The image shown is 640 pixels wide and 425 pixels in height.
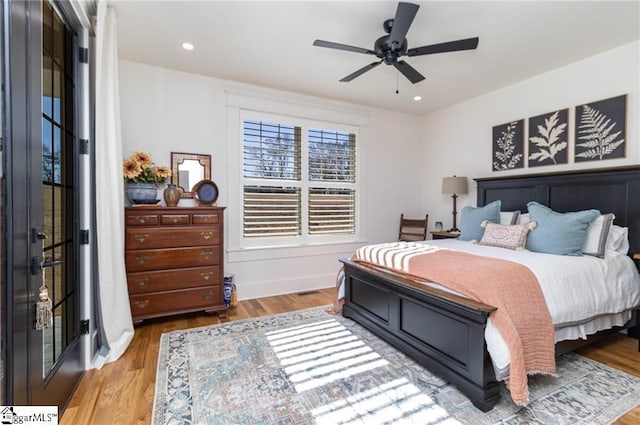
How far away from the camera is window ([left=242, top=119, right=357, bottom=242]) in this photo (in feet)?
12.5

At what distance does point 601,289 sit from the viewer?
2172 millimetres

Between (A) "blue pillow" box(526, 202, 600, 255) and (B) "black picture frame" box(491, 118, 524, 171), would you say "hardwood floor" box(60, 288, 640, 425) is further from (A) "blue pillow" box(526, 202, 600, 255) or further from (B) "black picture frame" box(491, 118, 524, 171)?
(B) "black picture frame" box(491, 118, 524, 171)

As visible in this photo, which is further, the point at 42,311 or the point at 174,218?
the point at 174,218

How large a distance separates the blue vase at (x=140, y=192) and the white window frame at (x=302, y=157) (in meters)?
0.89

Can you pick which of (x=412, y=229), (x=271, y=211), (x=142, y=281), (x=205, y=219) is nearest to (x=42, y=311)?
(x=142, y=281)

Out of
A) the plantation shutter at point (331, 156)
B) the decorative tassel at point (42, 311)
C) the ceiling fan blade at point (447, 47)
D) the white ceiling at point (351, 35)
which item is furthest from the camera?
the plantation shutter at point (331, 156)

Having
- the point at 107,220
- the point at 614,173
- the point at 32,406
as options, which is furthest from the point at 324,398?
the point at 614,173

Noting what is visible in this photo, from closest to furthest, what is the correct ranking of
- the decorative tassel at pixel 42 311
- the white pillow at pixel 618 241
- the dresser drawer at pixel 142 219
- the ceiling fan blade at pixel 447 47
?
1. the decorative tassel at pixel 42 311
2. the ceiling fan blade at pixel 447 47
3. the white pillow at pixel 618 241
4. the dresser drawer at pixel 142 219

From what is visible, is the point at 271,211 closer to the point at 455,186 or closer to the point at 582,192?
the point at 455,186

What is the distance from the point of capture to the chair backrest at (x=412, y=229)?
4.65m

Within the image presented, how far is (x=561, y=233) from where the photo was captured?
8.30ft

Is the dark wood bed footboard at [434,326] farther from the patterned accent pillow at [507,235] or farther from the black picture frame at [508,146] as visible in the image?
the black picture frame at [508,146]

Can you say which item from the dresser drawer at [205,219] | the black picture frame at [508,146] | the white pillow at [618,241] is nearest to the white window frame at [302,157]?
the dresser drawer at [205,219]

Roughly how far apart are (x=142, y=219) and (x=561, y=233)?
3.73 meters
